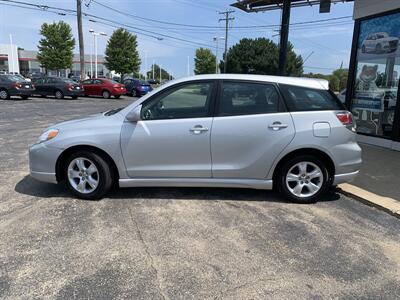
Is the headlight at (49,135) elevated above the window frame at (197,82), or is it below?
below

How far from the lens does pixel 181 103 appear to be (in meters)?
5.01

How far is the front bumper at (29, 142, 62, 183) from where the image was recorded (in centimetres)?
498

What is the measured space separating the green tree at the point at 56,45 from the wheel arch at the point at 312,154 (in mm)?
49063

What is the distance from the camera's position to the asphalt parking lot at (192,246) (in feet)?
10.2

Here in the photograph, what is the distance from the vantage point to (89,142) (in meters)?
4.88

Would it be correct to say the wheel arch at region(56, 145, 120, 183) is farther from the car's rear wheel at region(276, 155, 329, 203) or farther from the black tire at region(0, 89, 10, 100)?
the black tire at region(0, 89, 10, 100)

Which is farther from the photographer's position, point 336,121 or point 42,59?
point 42,59

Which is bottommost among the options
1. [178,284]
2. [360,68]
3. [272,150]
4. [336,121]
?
[178,284]

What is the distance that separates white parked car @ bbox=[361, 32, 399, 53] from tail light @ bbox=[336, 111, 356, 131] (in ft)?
15.7

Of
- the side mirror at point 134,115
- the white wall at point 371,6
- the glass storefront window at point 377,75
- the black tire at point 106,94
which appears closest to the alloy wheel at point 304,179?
the side mirror at point 134,115

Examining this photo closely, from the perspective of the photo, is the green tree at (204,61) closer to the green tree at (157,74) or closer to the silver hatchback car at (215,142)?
the green tree at (157,74)

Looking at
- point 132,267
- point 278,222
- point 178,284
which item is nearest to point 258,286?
point 178,284

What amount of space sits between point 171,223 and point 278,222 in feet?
4.11

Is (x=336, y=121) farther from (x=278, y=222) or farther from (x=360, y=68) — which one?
(x=360, y=68)
